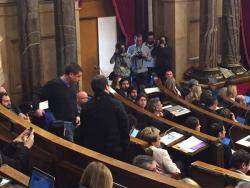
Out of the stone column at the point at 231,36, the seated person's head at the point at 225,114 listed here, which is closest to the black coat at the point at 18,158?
the seated person's head at the point at 225,114

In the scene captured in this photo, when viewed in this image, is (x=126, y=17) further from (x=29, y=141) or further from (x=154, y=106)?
(x=29, y=141)

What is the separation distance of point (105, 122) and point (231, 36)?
21.3 feet

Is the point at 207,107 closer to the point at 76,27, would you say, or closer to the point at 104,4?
the point at 76,27

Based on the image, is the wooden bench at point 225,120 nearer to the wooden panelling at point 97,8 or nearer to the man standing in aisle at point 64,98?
the man standing in aisle at point 64,98

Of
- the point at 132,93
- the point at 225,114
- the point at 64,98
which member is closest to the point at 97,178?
the point at 64,98

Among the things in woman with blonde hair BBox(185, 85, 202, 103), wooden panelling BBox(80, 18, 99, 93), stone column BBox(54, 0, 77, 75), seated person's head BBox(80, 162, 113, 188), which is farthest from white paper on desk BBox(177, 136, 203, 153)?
wooden panelling BBox(80, 18, 99, 93)

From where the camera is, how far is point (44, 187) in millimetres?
3113

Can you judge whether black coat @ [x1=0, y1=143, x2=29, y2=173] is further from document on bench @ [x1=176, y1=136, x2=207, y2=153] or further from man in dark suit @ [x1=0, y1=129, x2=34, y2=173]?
document on bench @ [x1=176, y1=136, x2=207, y2=153]

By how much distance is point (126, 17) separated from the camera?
960cm

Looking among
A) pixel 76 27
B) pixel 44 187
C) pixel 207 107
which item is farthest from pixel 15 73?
pixel 44 187

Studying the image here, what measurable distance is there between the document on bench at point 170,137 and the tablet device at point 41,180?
1985mm

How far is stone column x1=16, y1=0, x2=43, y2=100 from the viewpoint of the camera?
7.41 m

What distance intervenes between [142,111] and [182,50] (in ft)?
13.2

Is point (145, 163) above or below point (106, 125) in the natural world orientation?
below
